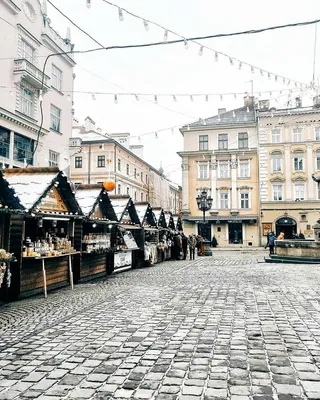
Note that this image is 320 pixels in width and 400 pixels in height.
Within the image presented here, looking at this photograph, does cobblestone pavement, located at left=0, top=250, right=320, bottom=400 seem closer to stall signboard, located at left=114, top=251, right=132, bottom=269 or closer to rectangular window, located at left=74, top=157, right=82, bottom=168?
stall signboard, located at left=114, top=251, right=132, bottom=269

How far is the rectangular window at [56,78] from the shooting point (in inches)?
1036

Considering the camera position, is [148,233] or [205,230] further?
[205,230]

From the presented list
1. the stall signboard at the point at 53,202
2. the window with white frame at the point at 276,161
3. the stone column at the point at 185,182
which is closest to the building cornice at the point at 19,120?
the stall signboard at the point at 53,202

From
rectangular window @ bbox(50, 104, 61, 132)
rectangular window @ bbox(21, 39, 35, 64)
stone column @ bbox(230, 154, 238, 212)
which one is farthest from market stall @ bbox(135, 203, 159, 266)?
stone column @ bbox(230, 154, 238, 212)

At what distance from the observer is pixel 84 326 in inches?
275

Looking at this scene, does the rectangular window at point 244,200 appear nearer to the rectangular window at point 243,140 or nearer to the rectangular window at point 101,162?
the rectangular window at point 243,140

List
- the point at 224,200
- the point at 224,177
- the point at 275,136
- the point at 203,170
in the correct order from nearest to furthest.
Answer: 1. the point at 275,136
2. the point at 224,200
3. the point at 224,177
4. the point at 203,170

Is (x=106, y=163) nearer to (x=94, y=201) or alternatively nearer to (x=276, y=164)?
(x=276, y=164)

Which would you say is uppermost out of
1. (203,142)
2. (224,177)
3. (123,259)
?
(203,142)

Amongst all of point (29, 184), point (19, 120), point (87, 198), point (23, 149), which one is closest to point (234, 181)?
point (23, 149)

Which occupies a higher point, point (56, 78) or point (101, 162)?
point (56, 78)

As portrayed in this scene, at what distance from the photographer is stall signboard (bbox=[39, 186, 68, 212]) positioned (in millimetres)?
10922

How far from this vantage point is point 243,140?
155 ft

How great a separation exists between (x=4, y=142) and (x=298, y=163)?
34.8 meters
